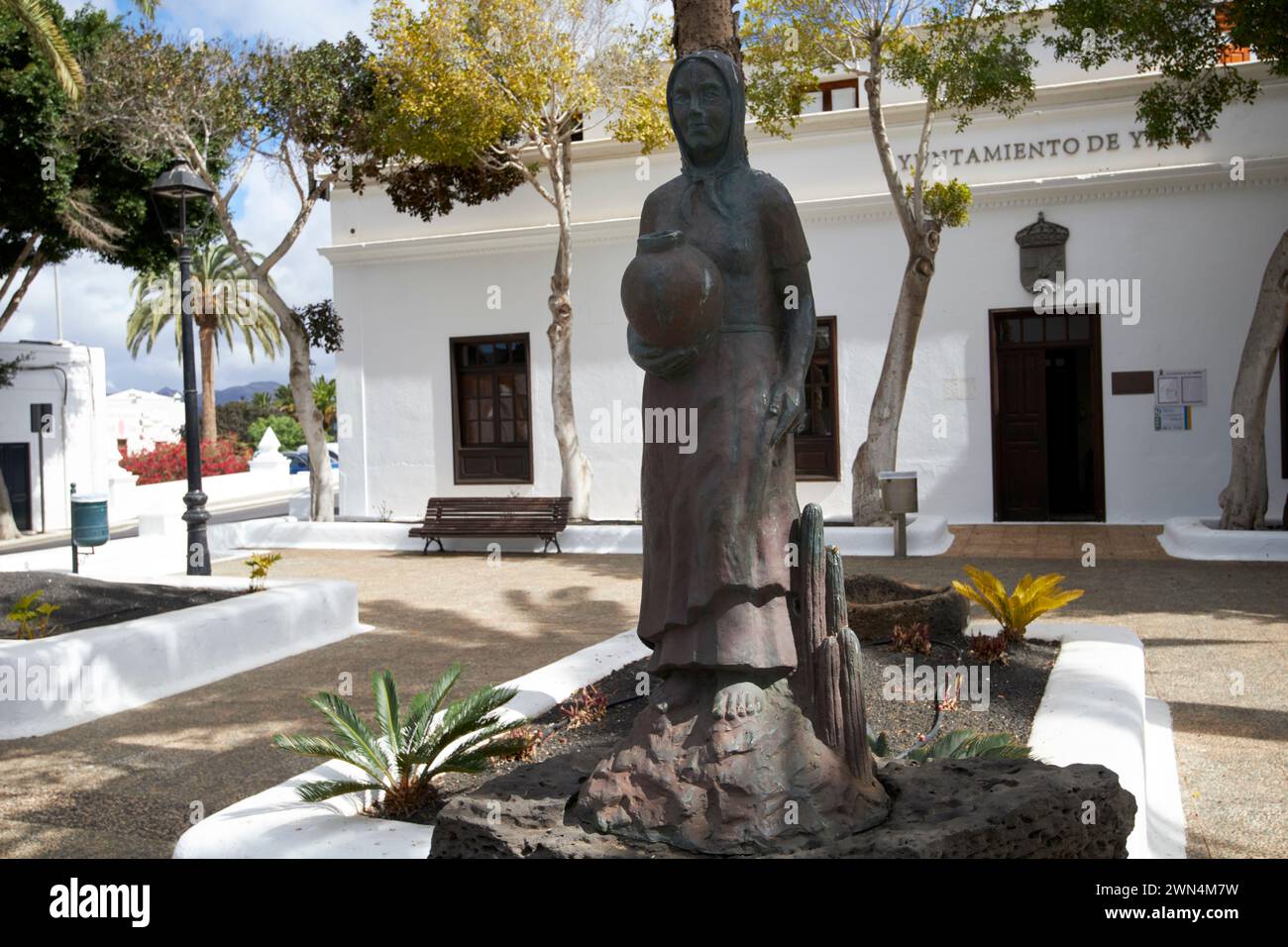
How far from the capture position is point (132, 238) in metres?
18.0

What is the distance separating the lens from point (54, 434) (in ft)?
69.3

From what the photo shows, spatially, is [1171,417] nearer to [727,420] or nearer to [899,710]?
[899,710]

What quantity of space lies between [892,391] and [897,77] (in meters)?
3.37

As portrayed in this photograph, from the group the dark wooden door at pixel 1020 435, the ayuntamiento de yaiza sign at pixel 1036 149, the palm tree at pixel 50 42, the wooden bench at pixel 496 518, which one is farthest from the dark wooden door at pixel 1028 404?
the palm tree at pixel 50 42

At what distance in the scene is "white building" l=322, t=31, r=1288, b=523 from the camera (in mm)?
13508

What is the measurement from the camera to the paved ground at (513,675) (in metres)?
4.70

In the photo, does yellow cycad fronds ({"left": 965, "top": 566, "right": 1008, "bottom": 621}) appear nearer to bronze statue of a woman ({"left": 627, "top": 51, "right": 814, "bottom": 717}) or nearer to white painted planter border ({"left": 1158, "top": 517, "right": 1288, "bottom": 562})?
bronze statue of a woman ({"left": 627, "top": 51, "right": 814, "bottom": 717})

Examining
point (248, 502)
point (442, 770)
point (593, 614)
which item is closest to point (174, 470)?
point (248, 502)

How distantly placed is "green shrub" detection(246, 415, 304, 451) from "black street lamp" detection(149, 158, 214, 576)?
94.2 ft

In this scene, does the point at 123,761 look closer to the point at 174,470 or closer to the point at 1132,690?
the point at 1132,690

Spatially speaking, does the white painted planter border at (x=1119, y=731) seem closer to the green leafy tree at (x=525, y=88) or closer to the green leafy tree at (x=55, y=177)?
the green leafy tree at (x=525, y=88)

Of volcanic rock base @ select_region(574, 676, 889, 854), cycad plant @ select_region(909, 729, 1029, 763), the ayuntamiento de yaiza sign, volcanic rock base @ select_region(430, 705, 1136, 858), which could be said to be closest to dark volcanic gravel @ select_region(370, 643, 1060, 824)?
cycad plant @ select_region(909, 729, 1029, 763)

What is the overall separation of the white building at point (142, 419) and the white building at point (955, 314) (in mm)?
20299

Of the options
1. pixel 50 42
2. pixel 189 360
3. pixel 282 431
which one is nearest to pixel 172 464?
pixel 282 431
